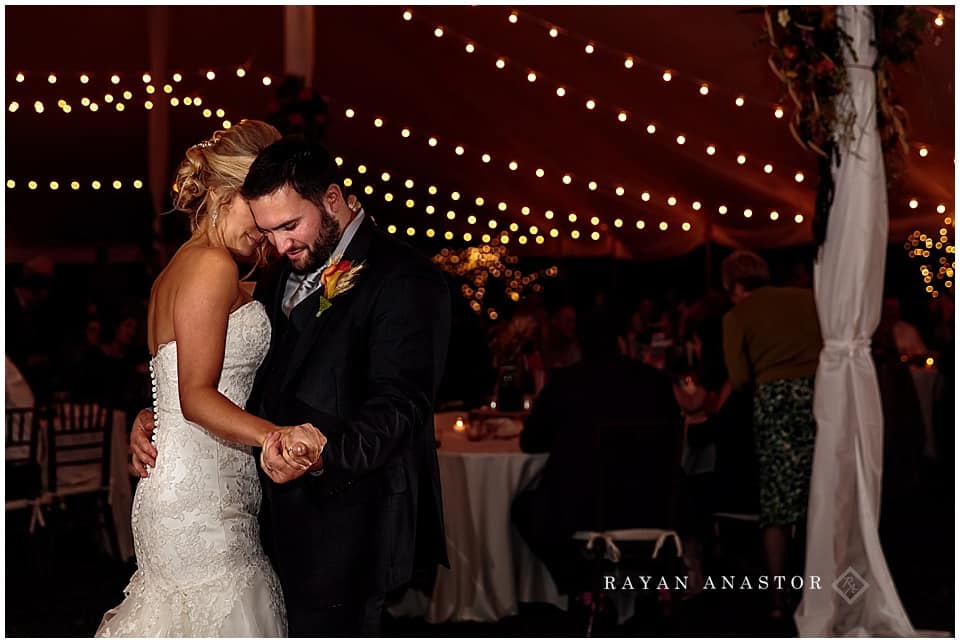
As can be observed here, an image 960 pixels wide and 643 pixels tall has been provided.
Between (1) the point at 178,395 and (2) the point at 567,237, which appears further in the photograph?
(2) the point at 567,237

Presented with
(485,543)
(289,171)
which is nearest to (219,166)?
(289,171)

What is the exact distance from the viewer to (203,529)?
274cm

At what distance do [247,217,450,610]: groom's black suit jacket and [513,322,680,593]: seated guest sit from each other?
180cm

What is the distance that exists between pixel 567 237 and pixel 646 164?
4.73m

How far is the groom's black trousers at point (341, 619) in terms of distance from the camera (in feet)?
8.29

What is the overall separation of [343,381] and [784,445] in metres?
2.73

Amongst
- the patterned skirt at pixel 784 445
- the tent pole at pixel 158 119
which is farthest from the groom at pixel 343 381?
the tent pole at pixel 158 119

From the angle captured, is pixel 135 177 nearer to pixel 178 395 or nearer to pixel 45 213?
pixel 45 213

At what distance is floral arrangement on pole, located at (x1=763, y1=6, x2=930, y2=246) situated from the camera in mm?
3967

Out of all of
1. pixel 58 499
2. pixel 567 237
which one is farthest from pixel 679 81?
pixel 567 237

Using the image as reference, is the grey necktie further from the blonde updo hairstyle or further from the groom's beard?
the blonde updo hairstyle

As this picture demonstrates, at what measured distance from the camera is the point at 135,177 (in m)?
13.7

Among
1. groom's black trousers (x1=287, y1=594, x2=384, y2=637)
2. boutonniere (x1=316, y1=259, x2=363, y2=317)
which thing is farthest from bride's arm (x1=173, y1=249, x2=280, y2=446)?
groom's black trousers (x1=287, y1=594, x2=384, y2=637)

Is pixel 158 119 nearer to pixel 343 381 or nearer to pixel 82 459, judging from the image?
pixel 82 459
